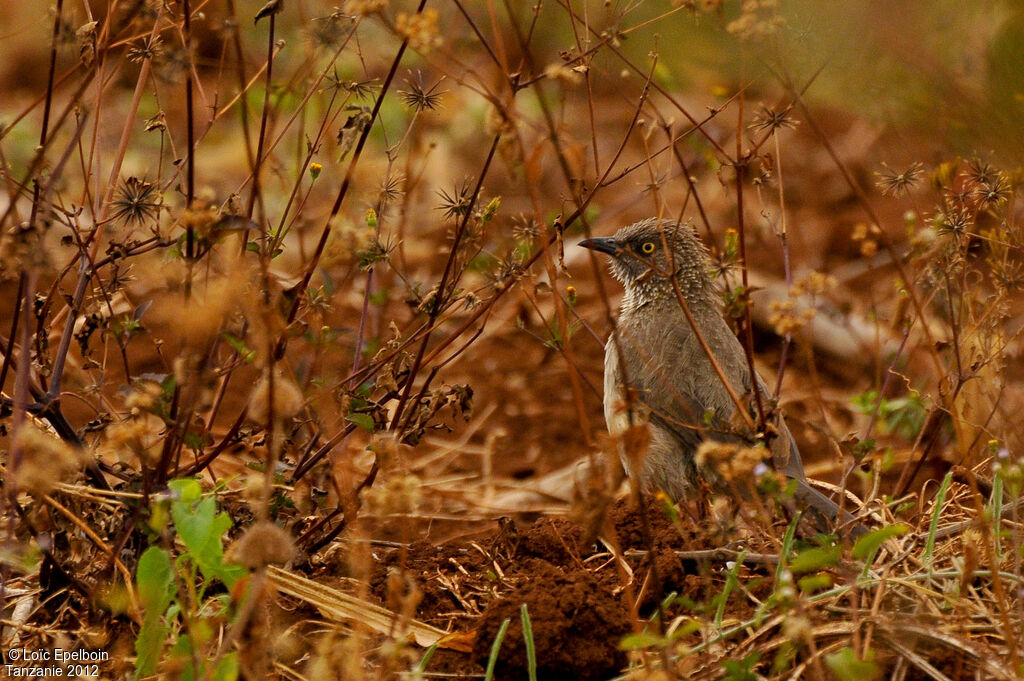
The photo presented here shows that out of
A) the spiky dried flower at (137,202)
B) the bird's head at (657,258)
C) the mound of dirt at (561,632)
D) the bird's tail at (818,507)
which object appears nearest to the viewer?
the mound of dirt at (561,632)

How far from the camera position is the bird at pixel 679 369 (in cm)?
483

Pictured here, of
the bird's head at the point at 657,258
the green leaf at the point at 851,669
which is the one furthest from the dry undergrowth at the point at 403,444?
the bird's head at the point at 657,258

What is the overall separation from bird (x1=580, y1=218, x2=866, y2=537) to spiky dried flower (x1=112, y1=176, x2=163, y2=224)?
2015 mm

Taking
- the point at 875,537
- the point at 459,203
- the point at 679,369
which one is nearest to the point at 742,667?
Answer: the point at 875,537

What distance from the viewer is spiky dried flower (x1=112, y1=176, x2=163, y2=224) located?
355cm

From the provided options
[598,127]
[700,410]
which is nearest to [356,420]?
[700,410]

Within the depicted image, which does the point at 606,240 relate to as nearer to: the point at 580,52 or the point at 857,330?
the point at 580,52

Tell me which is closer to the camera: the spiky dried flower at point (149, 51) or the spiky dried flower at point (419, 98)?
the spiky dried flower at point (149, 51)

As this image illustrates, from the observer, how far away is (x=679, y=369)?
5281 mm

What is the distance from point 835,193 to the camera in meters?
9.55

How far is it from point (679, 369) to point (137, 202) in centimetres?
278

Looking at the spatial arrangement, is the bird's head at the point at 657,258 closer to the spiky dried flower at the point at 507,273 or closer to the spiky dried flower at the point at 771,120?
the spiky dried flower at the point at 771,120

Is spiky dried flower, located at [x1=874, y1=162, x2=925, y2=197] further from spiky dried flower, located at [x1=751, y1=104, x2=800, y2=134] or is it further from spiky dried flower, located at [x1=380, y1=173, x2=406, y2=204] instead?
spiky dried flower, located at [x1=380, y1=173, x2=406, y2=204]

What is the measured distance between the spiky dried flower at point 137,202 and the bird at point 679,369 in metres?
2.02
